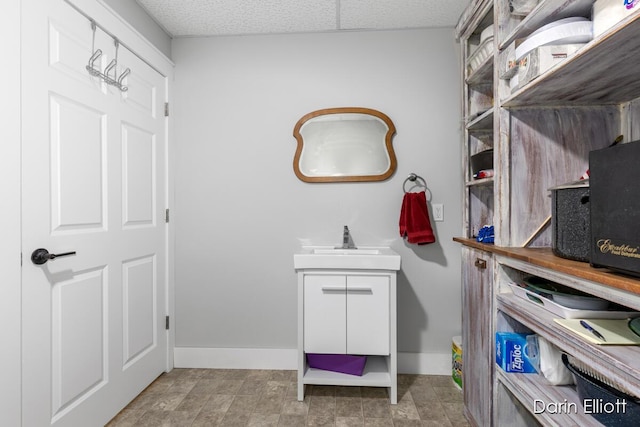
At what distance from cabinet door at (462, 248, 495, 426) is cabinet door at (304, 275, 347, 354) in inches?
25.2

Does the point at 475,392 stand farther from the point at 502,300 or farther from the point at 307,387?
the point at 307,387

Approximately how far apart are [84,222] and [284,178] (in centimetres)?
119

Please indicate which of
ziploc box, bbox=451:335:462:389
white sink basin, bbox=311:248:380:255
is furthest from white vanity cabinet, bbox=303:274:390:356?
ziploc box, bbox=451:335:462:389

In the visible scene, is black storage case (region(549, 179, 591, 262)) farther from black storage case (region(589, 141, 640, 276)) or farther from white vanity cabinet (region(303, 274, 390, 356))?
white vanity cabinet (region(303, 274, 390, 356))

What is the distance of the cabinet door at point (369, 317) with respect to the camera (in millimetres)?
1965

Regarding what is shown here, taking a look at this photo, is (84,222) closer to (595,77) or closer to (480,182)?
(480,182)

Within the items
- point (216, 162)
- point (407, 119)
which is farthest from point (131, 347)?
point (407, 119)

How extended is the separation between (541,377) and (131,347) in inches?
80.3

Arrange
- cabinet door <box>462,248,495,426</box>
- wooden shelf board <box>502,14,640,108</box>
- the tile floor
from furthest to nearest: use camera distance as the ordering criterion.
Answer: the tile floor
cabinet door <box>462,248,495,426</box>
wooden shelf board <box>502,14,640,108</box>

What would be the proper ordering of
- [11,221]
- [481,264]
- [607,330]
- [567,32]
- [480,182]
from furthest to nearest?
[480,182] → [481,264] → [11,221] → [567,32] → [607,330]

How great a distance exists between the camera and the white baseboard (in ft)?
7.73

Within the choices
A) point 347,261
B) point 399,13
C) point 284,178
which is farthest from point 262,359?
point 399,13

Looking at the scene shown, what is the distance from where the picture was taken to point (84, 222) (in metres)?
1.65

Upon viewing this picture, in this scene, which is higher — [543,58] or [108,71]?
[108,71]
